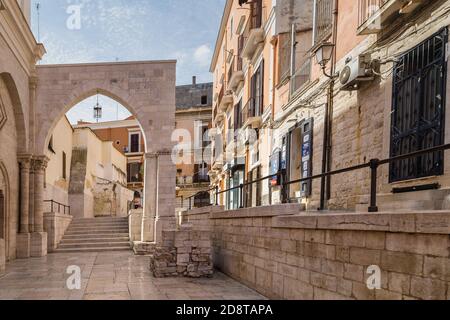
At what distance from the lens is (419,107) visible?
19.1 ft

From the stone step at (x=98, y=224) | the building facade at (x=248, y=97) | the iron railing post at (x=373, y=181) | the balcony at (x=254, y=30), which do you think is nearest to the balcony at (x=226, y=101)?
the building facade at (x=248, y=97)

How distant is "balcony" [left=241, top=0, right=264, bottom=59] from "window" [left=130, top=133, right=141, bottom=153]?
28.9 metres

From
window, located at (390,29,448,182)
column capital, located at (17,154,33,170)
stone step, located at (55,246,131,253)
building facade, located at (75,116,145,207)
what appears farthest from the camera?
building facade, located at (75,116,145,207)

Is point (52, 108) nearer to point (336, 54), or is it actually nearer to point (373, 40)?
point (336, 54)

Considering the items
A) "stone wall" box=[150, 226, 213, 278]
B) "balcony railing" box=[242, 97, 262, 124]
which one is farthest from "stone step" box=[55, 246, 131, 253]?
"balcony railing" box=[242, 97, 262, 124]

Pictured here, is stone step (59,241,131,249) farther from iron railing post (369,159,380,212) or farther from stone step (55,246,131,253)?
iron railing post (369,159,380,212)

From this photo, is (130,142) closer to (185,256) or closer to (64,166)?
(64,166)

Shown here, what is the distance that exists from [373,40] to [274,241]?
4591 mm

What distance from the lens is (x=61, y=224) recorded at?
15.4 m

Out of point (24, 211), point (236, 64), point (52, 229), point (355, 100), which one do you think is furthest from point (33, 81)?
point (355, 100)

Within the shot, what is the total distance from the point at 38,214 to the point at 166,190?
187 inches

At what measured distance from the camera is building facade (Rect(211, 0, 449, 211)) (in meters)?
5.67
